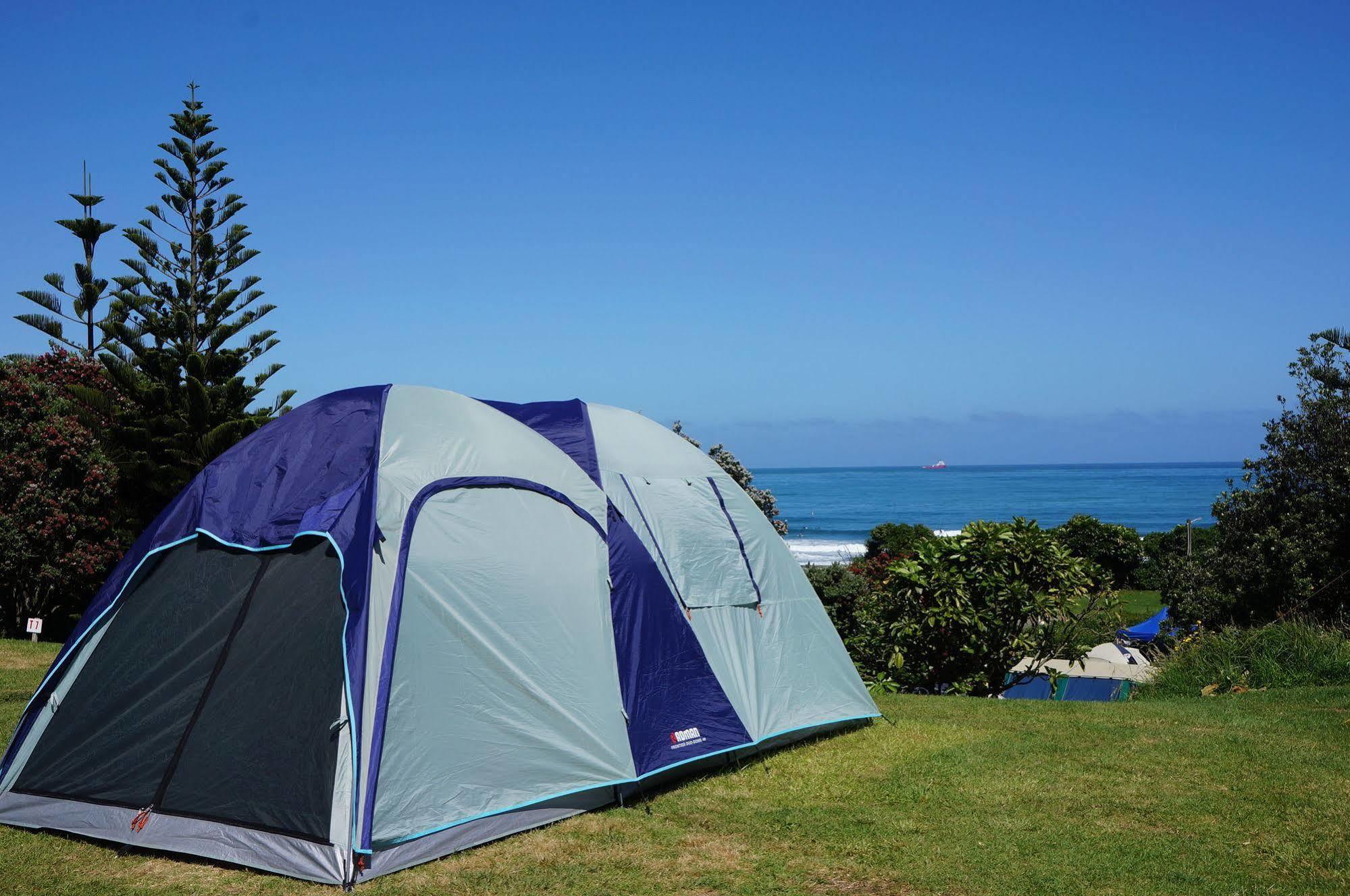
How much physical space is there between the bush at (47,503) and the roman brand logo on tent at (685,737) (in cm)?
1073

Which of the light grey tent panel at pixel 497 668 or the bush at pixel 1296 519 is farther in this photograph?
the bush at pixel 1296 519

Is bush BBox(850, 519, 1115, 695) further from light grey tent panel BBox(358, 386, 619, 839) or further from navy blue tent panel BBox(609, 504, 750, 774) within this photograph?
light grey tent panel BBox(358, 386, 619, 839)

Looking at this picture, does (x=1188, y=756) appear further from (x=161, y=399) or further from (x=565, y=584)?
(x=161, y=399)

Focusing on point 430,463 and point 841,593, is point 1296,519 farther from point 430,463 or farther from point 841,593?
point 430,463

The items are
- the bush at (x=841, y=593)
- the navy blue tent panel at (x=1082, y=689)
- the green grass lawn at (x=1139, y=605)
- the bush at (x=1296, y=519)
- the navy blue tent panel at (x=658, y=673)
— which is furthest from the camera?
the green grass lawn at (x=1139, y=605)

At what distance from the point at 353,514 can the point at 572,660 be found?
1.38 metres

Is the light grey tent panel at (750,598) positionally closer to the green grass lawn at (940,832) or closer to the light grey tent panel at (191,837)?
the green grass lawn at (940,832)

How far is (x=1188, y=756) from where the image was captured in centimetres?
686

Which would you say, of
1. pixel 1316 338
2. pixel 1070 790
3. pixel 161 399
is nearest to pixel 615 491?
pixel 1070 790

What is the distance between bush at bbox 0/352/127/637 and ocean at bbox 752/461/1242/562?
38388mm

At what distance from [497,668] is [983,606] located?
243 inches

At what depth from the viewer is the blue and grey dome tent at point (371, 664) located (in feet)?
16.1

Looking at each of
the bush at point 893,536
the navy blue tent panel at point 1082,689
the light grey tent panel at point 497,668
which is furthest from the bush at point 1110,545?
the light grey tent panel at point 497,668

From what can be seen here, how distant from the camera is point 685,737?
6.10 meters
